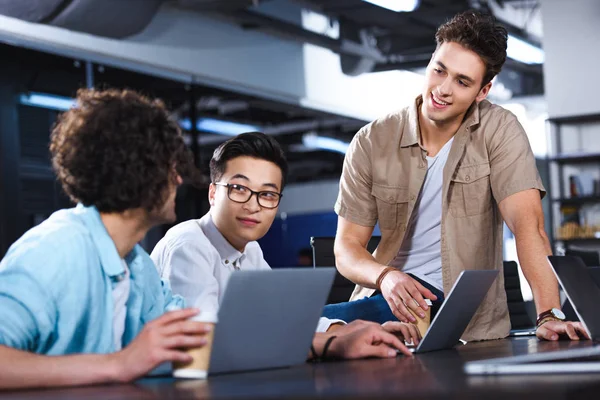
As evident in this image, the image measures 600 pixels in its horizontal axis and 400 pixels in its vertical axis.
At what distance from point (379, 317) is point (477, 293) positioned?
1.86ft

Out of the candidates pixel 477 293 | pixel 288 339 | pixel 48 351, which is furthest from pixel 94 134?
pixel 477 293

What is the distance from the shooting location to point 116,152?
1.55 metres

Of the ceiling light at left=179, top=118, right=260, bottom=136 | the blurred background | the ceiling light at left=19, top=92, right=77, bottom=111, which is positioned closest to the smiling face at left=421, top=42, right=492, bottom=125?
the blurred background

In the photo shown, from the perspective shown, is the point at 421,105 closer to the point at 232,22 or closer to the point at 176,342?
the point at 176,342

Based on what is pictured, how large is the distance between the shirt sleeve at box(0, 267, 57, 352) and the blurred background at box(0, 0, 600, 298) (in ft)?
15.4

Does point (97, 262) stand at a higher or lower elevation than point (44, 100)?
lower

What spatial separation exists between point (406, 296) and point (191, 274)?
1.75 feet

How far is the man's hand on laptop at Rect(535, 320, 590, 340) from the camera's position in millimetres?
2217

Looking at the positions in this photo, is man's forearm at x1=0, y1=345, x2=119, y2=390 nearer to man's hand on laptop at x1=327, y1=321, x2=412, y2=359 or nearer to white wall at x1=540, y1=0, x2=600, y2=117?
man's hand on laptop at x1=327, y1=321, x2=412, y2=359

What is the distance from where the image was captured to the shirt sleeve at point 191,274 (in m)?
2.10

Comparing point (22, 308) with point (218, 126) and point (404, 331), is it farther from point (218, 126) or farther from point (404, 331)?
point (218, 126)

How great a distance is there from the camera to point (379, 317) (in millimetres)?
2547

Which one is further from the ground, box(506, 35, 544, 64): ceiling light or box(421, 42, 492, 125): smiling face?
box(506, 35, 544, 64): ceiling light

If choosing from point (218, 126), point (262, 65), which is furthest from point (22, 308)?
point (218, 126)
